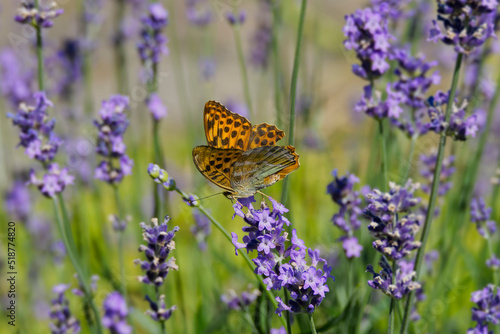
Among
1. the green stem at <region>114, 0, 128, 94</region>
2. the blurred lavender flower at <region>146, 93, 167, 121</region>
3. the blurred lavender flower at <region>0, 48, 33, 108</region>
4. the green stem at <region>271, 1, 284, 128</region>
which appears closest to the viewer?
the blurred lavender flower at <region>146, 93, 167, 121</region>

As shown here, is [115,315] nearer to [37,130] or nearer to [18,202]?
[37,130]

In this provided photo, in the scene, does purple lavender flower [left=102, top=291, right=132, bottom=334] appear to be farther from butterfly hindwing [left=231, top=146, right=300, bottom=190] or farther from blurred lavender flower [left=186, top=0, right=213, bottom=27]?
blurred lavender flower [left=186, top=0, right=213, bottom=27]

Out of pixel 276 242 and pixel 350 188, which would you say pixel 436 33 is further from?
pixel 276 242

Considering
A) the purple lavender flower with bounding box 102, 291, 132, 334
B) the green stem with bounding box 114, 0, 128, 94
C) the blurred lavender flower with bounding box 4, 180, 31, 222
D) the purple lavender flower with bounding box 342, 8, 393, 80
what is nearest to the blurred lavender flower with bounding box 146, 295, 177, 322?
the purple lavender flower with bounding box 102, 291, 132, 334

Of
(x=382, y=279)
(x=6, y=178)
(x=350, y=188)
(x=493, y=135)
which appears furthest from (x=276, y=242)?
(x=493, y=135)

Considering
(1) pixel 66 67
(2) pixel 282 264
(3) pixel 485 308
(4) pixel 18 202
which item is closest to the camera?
(2) pixel 282 264

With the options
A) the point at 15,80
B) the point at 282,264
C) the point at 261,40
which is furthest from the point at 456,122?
the point at 261,40

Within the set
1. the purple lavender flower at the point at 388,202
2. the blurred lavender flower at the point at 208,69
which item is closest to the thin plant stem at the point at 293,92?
the purple lavender flower at the point at 388,202
